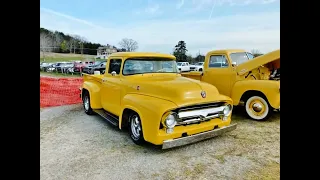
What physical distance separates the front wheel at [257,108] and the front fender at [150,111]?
9.29 feet

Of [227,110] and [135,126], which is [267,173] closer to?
[227,110]

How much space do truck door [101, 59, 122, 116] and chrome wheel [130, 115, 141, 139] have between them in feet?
2.11

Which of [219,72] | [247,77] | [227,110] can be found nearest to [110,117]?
[227,110]

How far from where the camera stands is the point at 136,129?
12.3 ft

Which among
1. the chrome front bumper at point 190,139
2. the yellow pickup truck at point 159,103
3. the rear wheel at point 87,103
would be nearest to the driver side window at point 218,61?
the yellow pickup truck at point 159,103

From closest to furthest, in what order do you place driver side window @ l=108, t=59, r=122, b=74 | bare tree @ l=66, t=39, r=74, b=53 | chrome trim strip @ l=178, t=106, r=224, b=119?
1. chrome trim strip @ l=178, t=106, r=224, b=119
2. driver side window @ l=108, t=59, r=122, b=74
3. bare tree @ l=66, t=39, r=74, b=53

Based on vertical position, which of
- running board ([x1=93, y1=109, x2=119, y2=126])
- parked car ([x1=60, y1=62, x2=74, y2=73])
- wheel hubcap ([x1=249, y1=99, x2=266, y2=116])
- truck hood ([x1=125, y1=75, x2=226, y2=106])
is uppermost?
parked car ([x1=60, y1=62, x2=74, y2=73])

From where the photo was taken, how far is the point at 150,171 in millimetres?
2869

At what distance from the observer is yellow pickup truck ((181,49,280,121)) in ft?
16.7

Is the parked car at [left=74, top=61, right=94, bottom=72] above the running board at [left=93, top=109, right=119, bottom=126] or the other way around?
above

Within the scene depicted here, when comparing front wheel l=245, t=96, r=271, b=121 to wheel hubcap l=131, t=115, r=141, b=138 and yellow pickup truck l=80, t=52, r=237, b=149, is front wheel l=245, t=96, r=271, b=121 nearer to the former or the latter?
yellow pickup truck l=80, t=52, r=237, b=149

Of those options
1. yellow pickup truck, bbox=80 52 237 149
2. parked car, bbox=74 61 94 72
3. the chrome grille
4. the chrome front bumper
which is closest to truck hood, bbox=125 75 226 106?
yellow pickup truck, bbox=80 52 237 149

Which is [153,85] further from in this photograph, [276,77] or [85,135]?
[276,77]
